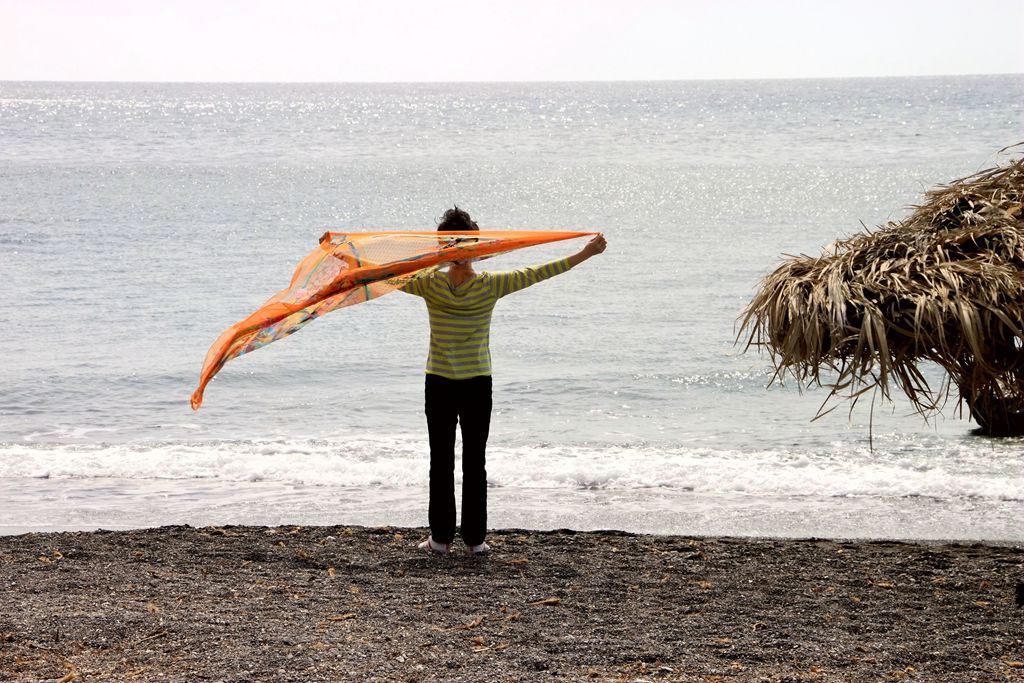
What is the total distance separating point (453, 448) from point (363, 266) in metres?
1.02

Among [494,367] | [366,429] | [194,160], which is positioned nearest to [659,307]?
[494,367]

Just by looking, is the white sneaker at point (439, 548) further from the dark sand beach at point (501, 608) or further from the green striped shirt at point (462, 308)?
the green striped shirt at point (462, 308)

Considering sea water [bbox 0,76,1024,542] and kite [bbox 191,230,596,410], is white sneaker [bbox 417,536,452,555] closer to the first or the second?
sea water [bbox 0,76,1024,542]

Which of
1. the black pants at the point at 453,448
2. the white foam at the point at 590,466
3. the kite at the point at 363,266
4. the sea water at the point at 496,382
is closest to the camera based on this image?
the kite at the point at 363,266

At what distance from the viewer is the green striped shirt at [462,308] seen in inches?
221

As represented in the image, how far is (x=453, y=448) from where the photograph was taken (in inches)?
226

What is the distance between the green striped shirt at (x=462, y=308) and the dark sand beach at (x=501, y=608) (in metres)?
1.10

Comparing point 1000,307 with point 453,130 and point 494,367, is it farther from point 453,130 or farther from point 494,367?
point 453,130

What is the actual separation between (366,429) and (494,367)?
3.57m

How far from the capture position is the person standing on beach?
5629 millimetres

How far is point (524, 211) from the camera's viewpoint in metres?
36.4

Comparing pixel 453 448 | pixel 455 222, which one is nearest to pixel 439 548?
pixel 453 448

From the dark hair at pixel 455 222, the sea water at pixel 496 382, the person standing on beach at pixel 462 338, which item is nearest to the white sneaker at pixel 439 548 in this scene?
the person standing on beach at pixel 462 338

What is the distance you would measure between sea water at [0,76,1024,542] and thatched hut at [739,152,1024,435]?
2.91 metres
